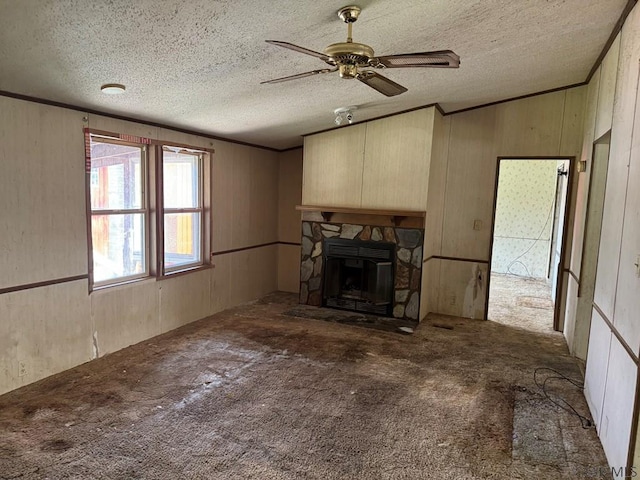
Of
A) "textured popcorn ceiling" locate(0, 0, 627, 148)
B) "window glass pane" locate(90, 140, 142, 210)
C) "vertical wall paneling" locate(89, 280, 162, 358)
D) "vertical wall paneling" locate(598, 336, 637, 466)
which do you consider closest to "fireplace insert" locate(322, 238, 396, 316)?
"textured popcorn ceiling" locate(0, 0, 627, 148)

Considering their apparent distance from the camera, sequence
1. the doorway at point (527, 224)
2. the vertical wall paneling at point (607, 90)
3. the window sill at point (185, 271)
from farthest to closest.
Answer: the doorway at point (527, 224) < the window sill at point (185, 271) < the vertical wall paneling at point (607, 90)

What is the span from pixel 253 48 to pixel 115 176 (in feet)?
6.93

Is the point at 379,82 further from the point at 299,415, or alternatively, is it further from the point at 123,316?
the point at 123,316

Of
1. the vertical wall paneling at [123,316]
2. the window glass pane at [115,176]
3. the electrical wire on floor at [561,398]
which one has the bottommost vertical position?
the electrical wire on floor at [561,398]

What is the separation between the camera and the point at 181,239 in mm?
4777

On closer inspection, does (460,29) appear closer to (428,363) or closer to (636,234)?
(636,234)

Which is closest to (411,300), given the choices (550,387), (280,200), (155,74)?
(550,387)

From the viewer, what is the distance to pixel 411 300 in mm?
4922

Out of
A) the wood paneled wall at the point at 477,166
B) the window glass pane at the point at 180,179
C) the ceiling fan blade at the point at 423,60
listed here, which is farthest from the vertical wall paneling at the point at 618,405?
the window glass pane at the point at 180,179

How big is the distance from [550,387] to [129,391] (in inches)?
131

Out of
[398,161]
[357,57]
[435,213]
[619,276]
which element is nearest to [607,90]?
[619,276]

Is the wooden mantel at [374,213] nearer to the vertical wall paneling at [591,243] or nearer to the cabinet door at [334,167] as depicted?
the cabinet door at [334,167]

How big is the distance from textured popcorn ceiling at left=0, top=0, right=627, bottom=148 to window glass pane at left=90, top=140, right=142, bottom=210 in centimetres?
40

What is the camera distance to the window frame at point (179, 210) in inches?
167
